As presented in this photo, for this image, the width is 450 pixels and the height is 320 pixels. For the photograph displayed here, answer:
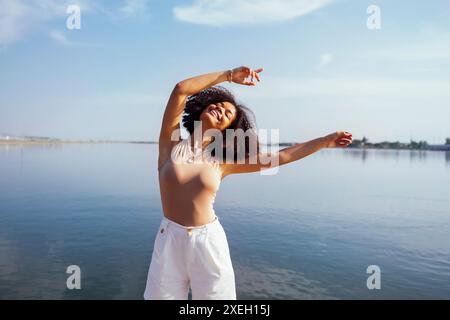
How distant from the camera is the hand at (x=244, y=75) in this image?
282 centimetres

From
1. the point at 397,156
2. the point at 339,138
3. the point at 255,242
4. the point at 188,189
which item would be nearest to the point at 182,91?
the point at 188,189

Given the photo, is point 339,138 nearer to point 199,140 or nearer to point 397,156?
point 199,140

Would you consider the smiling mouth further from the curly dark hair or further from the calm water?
the calm water

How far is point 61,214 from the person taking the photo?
14.2 m

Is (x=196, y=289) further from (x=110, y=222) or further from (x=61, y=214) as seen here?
(x=61, y=214)

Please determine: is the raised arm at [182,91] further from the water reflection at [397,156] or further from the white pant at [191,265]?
the water reflection at [397,156]

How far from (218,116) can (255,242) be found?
8.86 meters

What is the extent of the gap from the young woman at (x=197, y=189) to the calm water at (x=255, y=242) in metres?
5.39

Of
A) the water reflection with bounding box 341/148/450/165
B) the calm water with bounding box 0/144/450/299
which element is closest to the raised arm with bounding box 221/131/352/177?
the calm water with bounding box 0/144/450/299

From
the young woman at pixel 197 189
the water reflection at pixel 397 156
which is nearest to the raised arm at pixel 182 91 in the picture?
the young woman at pixel 197 189

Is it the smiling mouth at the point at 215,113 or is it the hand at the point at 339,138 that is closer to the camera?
the hand at the point at 339,138
